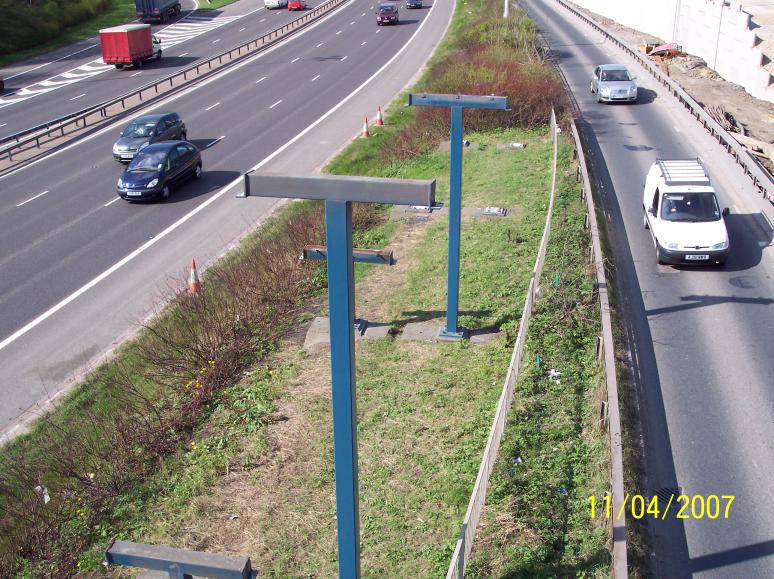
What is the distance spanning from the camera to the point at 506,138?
3044cm

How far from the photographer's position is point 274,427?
495 inches

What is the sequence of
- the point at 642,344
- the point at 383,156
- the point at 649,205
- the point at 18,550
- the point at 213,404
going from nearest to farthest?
the point at 18,550, the point at 213,404, the point at 642,344, the point at 649,205, the point at 383,156

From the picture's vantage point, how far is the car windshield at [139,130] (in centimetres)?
3048

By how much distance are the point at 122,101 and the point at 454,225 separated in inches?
1157

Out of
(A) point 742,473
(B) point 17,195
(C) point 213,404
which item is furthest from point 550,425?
(B) point 17,195

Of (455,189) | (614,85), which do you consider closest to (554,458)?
(455,189)

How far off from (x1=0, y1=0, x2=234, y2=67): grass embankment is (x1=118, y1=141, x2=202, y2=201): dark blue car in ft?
112

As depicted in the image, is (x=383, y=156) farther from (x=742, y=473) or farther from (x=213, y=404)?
(x=742, y=473)

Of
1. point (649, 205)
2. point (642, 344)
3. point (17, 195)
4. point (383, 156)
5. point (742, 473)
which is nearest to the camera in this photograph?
point (742, 473)

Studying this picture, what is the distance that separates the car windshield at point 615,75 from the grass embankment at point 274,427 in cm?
1677

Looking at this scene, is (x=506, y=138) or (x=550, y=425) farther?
(x=506, y=138)

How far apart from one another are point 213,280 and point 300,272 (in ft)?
6.64

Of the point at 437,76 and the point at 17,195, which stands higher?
the point at 437,76

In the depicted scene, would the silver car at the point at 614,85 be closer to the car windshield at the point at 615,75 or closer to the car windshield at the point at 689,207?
the car windshield at the point at 615,75
